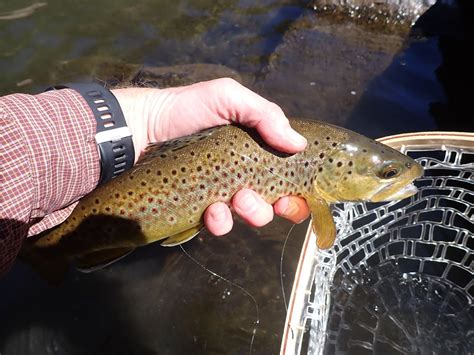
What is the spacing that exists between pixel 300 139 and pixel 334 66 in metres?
4.30

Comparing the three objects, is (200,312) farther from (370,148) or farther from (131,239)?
(370,148)

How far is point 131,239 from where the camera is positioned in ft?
9.39

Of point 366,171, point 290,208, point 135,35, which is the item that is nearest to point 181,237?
point 290,208

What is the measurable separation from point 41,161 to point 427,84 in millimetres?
5667

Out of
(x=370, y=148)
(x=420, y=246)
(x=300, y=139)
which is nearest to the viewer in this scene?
(x=300, y=139)

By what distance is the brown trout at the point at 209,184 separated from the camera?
2.81 m

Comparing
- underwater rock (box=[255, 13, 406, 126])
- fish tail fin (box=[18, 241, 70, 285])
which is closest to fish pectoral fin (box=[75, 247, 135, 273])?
fish tail fin (box=[18, 241, 70, 285])

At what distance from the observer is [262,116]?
2799 millimetres

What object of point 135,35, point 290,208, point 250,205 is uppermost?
point 250,205

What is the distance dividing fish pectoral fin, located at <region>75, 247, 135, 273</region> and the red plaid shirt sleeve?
321 millimetres

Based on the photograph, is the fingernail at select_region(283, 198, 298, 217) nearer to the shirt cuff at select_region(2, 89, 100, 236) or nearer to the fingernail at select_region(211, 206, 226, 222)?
the fingernail at select_region(211, 206, 226, 222)

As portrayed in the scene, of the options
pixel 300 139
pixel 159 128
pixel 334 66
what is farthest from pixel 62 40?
pixel 300 139

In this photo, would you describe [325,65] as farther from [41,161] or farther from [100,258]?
[41,161]

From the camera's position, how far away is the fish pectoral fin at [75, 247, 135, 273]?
2.94m
